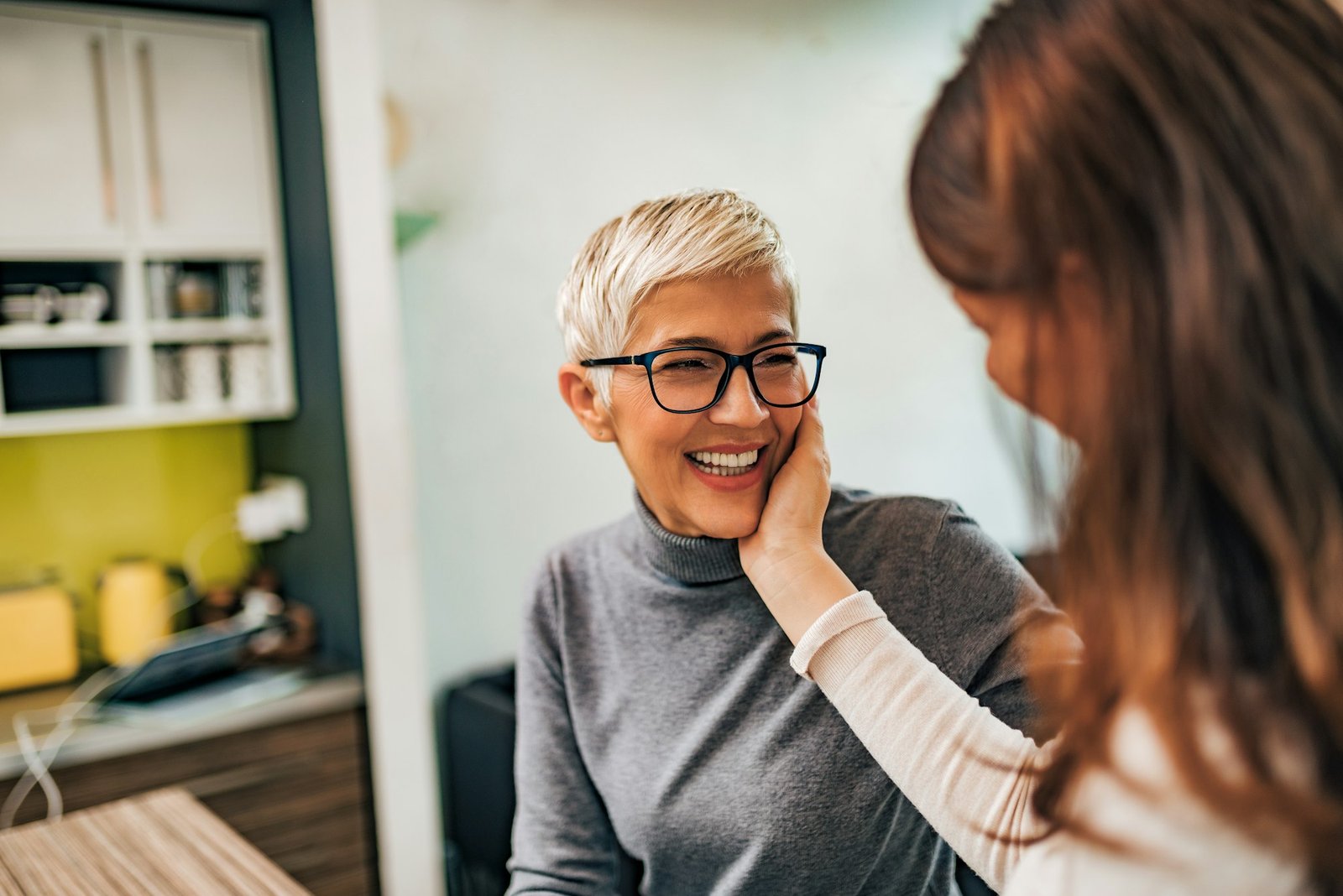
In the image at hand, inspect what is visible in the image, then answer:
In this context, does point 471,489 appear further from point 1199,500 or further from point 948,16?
point 1199,500

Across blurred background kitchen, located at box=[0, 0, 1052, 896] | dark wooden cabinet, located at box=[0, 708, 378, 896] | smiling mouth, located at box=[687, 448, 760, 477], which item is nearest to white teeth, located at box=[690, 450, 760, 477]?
smiling mouth, located at box=[687, 448, 760, 477]

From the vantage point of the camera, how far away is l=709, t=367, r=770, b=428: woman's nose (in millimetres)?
941

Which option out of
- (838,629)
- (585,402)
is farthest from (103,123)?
(838,629)

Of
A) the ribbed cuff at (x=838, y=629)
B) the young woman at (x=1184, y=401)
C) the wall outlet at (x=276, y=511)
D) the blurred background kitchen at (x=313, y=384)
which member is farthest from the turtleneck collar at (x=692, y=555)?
the wall outlet at (x=276, y=511)

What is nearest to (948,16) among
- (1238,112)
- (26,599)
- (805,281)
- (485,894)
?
(805,281)

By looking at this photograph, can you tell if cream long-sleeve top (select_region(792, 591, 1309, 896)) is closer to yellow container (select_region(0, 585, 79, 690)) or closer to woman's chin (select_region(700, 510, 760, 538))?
woman's chin (select_region(700, 510, 760, 538))

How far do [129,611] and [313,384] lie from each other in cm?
70

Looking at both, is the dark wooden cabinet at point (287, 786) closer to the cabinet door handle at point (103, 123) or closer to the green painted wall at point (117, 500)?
the green painted wall at point (117, 500)

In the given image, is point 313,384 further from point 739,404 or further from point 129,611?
point 739,404

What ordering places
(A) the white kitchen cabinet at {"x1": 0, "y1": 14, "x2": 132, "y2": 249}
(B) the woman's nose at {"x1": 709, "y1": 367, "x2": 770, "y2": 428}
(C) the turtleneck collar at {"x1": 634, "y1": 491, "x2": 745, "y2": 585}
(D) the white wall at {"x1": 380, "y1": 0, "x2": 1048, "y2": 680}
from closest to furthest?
1. (B) the woman's nose at {"x1": 709, "y1": 367, "x2": 770, "y2": 428}
2. (C) the turtleneck collar at {"x1": 634, "y1": 491, "x2": 745, "y2": 585}
3. (D) the white wall at {"x1": 380, "y1": 0, "x2": 1048, "y2": 680}
4. (A) the white kitchen cabinet at {"x1": 0, "y1": 14, "x2": 132, "y2": 249}

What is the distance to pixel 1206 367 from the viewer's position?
0.52 metres

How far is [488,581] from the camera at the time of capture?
2508mm

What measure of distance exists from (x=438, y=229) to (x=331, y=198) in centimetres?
26

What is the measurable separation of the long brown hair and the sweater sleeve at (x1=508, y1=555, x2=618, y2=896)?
66 centimetres
